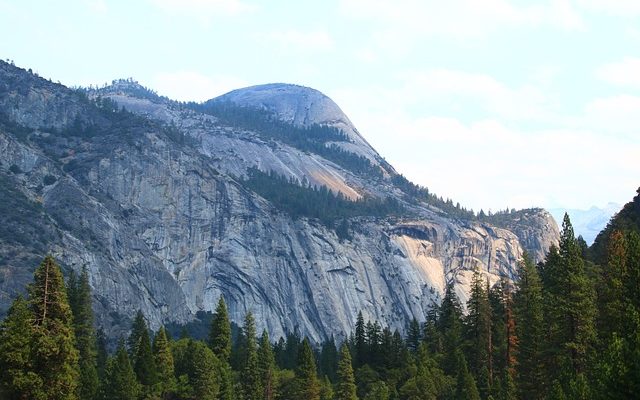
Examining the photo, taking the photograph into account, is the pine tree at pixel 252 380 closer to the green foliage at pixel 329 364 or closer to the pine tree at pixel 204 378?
the pine tree at pixel 204 378

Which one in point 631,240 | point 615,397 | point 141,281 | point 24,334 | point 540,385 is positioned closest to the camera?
point 615,397

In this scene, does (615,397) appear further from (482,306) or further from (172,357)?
(172,357)

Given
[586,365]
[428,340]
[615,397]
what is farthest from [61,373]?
[428,340]

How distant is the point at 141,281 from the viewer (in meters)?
194

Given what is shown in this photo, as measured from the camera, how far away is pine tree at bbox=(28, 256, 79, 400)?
4803 centimetres

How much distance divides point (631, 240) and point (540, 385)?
1891cm

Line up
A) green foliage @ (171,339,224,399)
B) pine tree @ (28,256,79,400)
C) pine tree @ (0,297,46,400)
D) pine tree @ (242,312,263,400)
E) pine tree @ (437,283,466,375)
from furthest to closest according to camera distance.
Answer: pine tree @ (437,283,466,375), pine tree @ (242,312,263,400), green foliage @ (171,339,224,399), pine tree @ (28,256,79,400), pine tree @ (0,297,46,400)

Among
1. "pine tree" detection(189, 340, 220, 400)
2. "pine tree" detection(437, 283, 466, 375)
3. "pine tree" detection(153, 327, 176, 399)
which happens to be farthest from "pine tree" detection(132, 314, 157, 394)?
"pine tree" detection(437, 283, 466, 375)

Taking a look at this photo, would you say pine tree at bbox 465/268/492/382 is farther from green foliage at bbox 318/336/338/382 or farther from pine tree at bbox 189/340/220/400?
pine tree at bbox 189/340/220/400

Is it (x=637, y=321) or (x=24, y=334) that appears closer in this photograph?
(x=637, y=321)

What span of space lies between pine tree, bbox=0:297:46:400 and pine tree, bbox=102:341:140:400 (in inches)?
1245

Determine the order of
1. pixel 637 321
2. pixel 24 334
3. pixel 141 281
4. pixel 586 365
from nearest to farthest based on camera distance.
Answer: pixel 637 321
pixel 24 334
pixel 586 365
pixel 141 281

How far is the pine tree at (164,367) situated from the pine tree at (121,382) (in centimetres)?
660

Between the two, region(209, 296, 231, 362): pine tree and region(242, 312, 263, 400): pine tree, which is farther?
region(209, 296, 231, 362): pine tree
